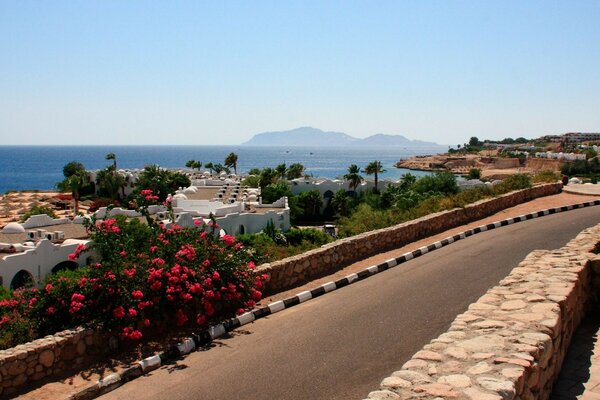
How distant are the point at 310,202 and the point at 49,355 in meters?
65.9

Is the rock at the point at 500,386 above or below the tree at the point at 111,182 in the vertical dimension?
above

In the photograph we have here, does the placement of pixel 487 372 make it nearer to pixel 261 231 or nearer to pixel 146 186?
pixel 261 231

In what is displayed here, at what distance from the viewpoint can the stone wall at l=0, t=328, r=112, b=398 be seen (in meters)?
6.80

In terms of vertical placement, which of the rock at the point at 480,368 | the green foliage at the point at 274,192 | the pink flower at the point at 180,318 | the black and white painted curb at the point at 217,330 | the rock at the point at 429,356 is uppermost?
the rock at the point at 480,368

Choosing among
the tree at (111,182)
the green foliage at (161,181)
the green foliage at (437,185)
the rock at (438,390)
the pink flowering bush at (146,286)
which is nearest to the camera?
the rock at (438,390)

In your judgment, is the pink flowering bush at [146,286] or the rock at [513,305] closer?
the rock at [513,305]

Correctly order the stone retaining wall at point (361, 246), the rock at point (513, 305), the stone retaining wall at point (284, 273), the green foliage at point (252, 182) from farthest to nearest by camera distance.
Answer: the green foliage at point (252, 182)
the stone retaining wall at point (361, 246)
the stone retaining wall at point (284, 273)
the rock at point (513, 305)

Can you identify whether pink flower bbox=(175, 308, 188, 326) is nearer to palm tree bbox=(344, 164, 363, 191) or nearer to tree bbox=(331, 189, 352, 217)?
tree bbox=(331, 189, 352, 217)

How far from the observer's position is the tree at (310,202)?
237ft

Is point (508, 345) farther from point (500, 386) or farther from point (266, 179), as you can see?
point (266, 179)

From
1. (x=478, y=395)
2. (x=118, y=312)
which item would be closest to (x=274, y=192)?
(x=118, y=312)

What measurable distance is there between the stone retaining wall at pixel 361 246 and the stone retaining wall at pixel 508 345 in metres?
4.43

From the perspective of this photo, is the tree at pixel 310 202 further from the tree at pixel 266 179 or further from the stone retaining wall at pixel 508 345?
the stone retaining wall at pixel 508 345

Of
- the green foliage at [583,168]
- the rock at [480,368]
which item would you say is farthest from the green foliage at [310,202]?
the rock at [480,368]
